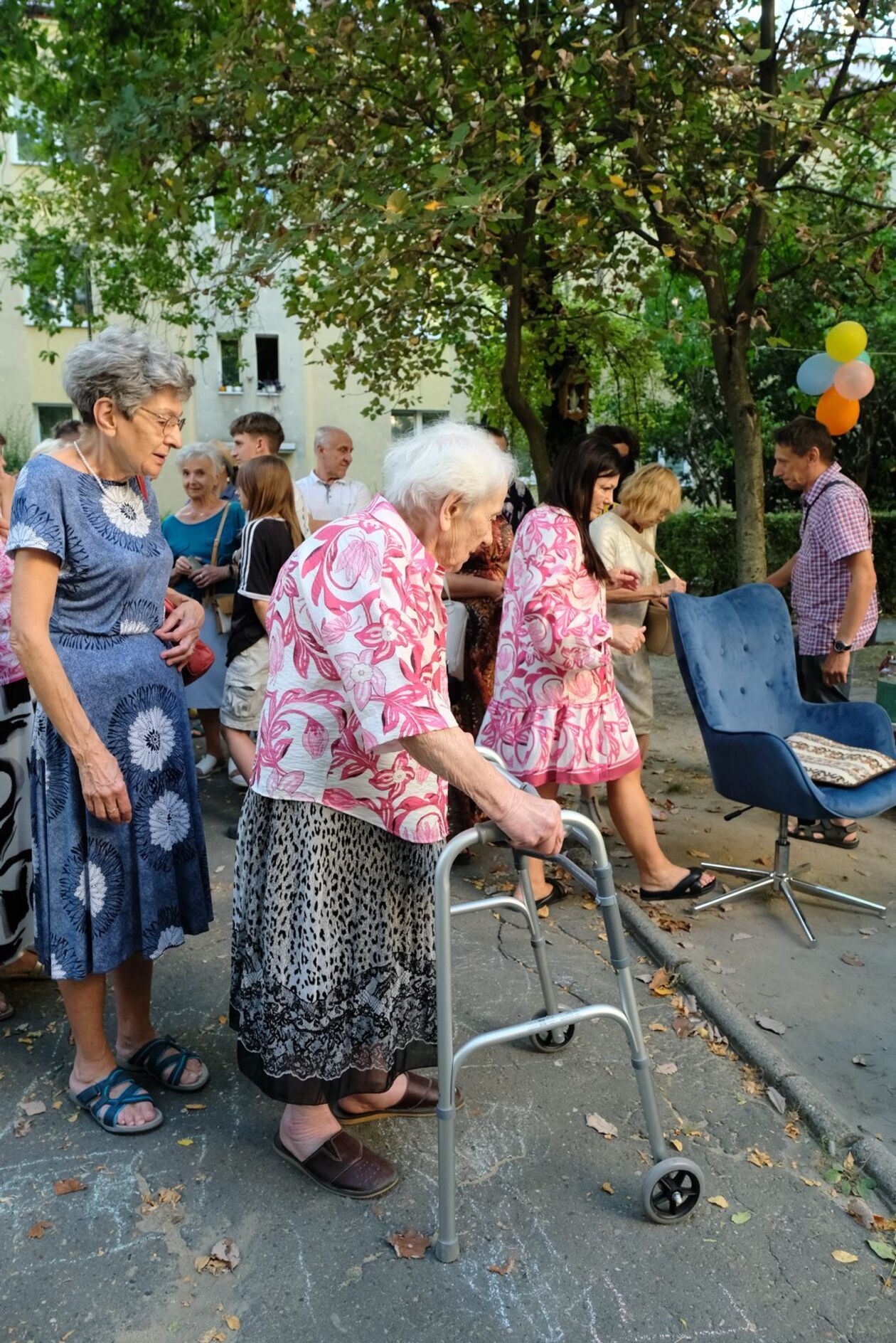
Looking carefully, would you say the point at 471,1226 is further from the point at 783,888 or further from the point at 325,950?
the point at 783,888

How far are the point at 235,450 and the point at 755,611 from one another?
290 cm

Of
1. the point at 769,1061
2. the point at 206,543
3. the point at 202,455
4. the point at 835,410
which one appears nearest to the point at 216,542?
the point at 206,543

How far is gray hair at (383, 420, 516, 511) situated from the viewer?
218cm

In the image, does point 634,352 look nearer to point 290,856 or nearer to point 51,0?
point 51,0

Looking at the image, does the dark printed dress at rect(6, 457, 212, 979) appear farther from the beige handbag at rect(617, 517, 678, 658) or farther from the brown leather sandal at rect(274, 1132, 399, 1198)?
the beige handbag at rect(617, 517, 678, 658)

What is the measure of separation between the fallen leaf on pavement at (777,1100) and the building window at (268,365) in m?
25.5

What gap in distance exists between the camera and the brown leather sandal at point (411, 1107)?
2795 millimetres

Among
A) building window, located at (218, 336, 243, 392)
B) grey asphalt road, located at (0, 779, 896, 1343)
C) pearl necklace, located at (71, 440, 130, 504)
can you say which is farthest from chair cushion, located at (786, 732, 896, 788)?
building window, located at (218, 336, 243, 392)

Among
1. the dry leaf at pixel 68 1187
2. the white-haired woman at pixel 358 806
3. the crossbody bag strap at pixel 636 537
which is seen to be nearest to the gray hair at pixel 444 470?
the white-haired woman at pixel 358 806

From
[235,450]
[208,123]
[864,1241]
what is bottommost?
[864,1241]

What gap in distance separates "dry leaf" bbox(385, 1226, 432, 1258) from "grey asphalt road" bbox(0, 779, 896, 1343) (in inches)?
1.0

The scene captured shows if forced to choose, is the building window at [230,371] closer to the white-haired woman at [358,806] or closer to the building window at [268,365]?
the building window at [268,365]

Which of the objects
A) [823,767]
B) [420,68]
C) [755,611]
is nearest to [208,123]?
[420,68]

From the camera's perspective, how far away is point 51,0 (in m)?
6.81
